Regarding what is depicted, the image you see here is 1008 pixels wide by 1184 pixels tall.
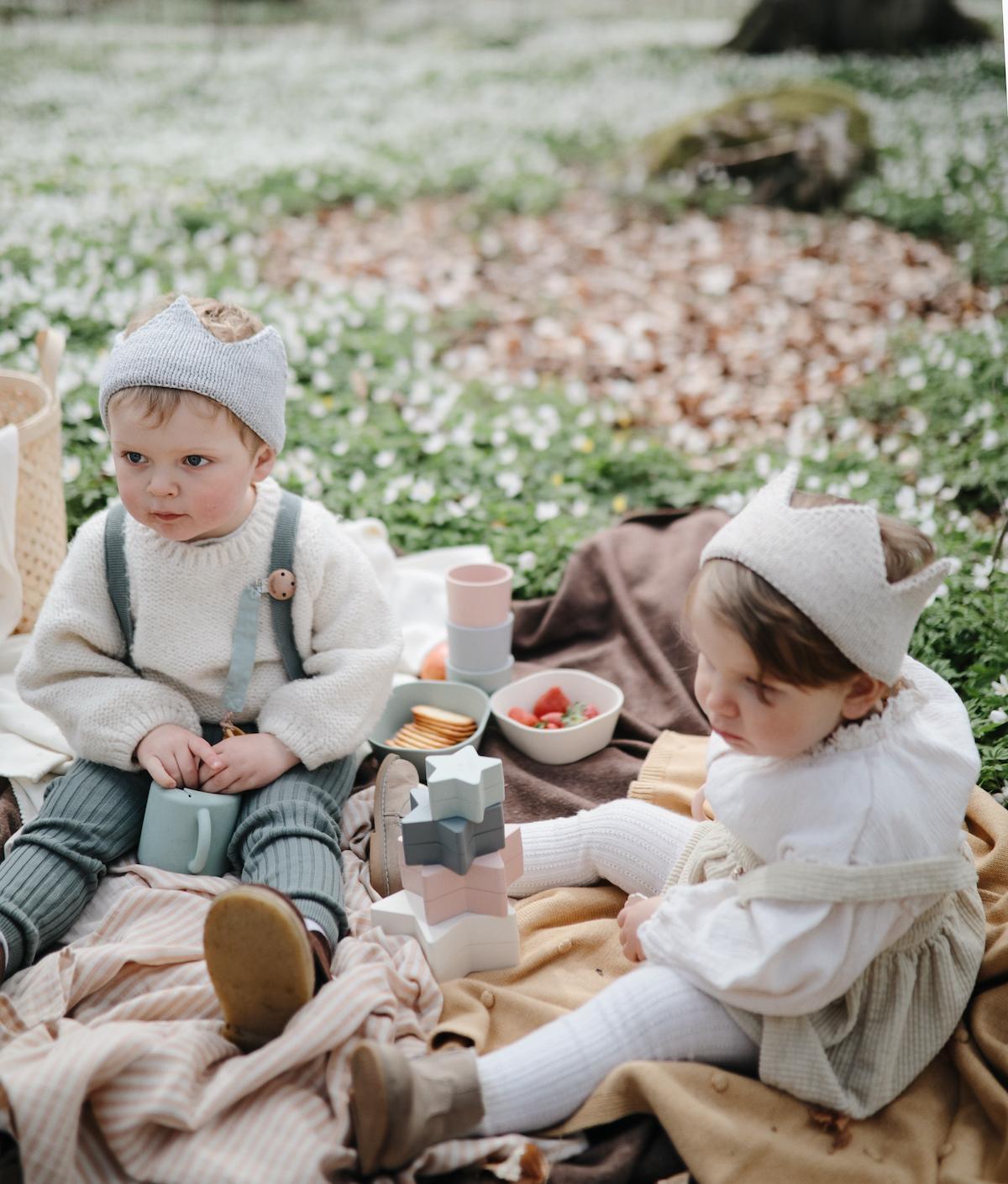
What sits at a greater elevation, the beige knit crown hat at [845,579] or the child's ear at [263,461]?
the child's ear at [263,461]

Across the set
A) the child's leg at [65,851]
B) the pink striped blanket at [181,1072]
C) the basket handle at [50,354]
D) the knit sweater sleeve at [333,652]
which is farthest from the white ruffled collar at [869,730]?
the basket handle at [50,354]

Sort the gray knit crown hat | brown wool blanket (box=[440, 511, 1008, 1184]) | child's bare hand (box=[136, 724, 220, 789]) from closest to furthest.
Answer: brown wool blanket (box=[440, 511, 1008, 1184]), the gray knit crown hat, child's bare hand (box=[136, 724, 220, 789])

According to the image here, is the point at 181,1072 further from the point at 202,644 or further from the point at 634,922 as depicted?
the point at 202,644

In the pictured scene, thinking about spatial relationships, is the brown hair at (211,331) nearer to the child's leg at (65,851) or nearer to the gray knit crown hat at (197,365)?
the gray knit crown hat at (197,365)

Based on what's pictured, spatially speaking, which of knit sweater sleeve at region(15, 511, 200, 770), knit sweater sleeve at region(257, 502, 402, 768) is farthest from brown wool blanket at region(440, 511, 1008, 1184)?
knit sweater sleeve at region(15, 511, 200, 770)

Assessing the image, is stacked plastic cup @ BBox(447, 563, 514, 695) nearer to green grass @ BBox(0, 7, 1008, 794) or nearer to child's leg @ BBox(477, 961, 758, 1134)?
green grass @ BBox(0, 7, 1008, 794)

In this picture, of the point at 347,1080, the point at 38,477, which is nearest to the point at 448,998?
the point at 347,1080

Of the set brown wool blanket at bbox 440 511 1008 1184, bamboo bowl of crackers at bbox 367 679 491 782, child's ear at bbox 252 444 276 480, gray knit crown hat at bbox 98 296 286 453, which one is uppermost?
gray knit crown hat at bbox 98 296 286 453

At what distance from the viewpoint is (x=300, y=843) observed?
2330 millimetres

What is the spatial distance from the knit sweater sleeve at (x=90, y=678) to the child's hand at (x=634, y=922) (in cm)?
103

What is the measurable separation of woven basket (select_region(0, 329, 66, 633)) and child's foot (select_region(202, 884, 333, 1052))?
157cm

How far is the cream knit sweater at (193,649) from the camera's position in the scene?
2.49m

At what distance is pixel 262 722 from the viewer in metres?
2.53

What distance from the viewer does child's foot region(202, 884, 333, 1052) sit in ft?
6.02
